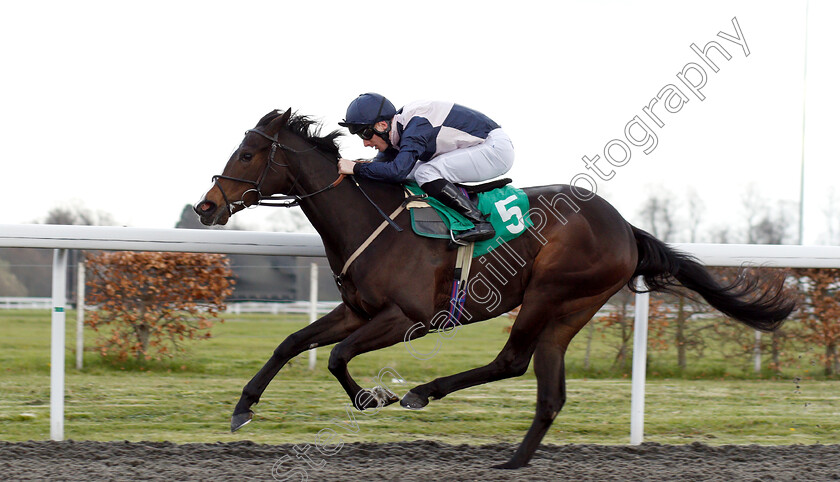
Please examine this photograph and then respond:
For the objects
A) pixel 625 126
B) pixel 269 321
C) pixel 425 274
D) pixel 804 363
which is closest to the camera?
pixel 425 274

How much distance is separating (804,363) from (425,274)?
4317mm

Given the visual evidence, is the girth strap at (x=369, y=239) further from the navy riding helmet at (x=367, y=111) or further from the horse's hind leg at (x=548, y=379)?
the horse's hind leg at (x=548, y=379)

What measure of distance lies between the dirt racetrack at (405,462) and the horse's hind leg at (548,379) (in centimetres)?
11

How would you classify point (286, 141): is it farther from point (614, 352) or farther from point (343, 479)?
point (614, 352)

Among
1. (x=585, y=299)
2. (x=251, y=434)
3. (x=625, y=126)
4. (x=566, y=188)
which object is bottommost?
(x=251, y=434)

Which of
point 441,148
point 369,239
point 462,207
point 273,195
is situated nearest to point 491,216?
point 462,207

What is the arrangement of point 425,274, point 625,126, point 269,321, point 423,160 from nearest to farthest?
point 425,274 < point 423,160 < point 625,126 < point 269,321

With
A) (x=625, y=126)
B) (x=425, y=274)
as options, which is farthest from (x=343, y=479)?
(x=625, y=126)

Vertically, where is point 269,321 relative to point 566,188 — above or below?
below

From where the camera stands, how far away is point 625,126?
14.2ft

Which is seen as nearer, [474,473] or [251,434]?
[474,473]

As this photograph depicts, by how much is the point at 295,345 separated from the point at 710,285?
227 cm

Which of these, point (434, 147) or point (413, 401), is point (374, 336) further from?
point (434, 147)

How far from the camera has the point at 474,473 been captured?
344 centimetres
